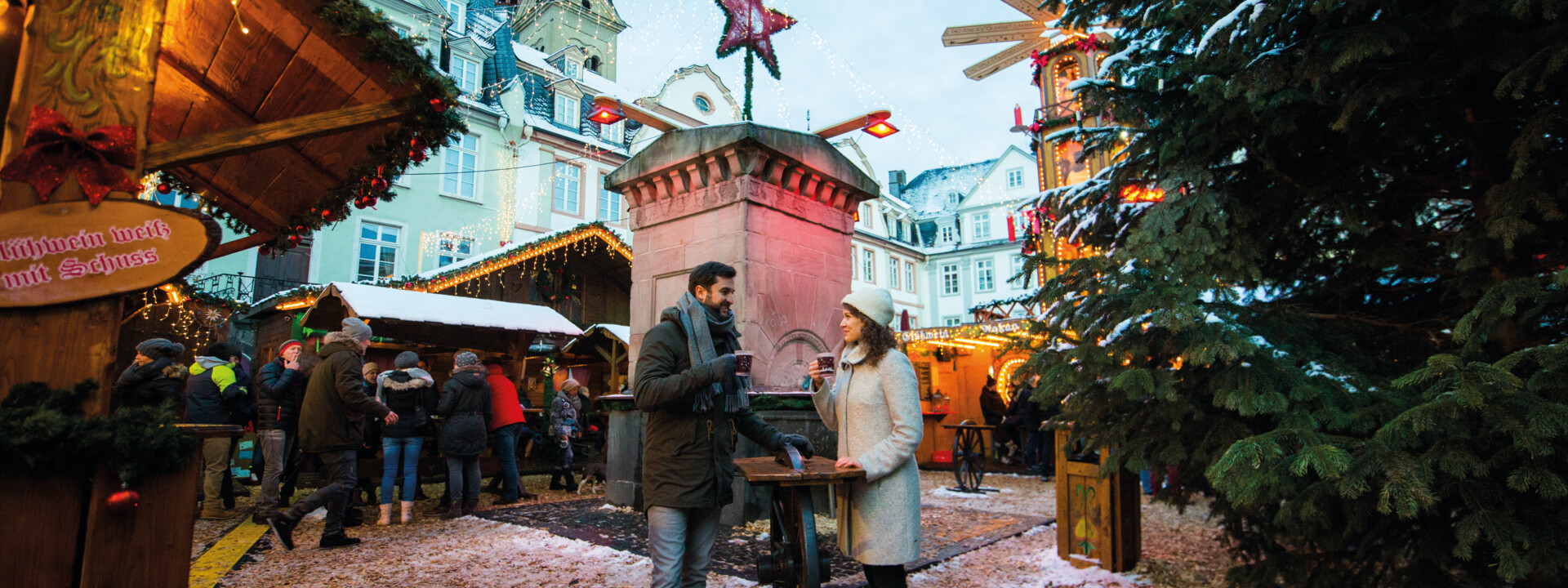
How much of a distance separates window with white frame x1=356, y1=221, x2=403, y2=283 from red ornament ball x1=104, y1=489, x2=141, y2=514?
16744 mm

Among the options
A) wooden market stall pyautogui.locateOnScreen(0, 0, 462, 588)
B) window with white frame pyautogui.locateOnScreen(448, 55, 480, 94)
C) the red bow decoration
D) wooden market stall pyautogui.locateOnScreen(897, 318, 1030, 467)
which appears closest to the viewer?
wooden market stall pyautogui.locateOnScreen(0, 0, 462, 588)

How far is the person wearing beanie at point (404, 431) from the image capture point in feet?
21.7

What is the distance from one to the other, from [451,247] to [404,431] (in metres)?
13.5

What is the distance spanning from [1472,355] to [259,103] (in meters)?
6.75

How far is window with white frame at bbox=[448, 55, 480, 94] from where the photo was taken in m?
20.2

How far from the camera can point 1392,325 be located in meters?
4.22

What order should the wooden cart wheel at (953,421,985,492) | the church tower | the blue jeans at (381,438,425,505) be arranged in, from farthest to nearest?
the church tower < the wooden cart wheel at (953,421,985,492) < the blue jeans at (381,438,425,505)

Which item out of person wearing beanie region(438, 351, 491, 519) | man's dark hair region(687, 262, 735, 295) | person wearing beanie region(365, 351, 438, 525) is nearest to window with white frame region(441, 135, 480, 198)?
person wearing beanie region(438, 351, 491, 519)

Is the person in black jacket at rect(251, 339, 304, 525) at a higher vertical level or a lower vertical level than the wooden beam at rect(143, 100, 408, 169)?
lower

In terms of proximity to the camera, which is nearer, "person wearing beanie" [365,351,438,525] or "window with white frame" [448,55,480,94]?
"person wearing beanie" [365,351,438,525]

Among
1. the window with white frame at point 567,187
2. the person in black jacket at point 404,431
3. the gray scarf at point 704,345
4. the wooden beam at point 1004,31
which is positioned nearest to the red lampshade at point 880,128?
the gray scarf at point 704,345

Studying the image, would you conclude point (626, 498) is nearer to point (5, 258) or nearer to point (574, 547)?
point (574, 547)

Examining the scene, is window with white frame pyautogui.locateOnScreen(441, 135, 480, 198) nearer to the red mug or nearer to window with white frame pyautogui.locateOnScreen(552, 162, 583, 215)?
window with white frame pyautogui.locateOnScreen(552, 162, 583, 215)

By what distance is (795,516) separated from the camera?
3100 mm
